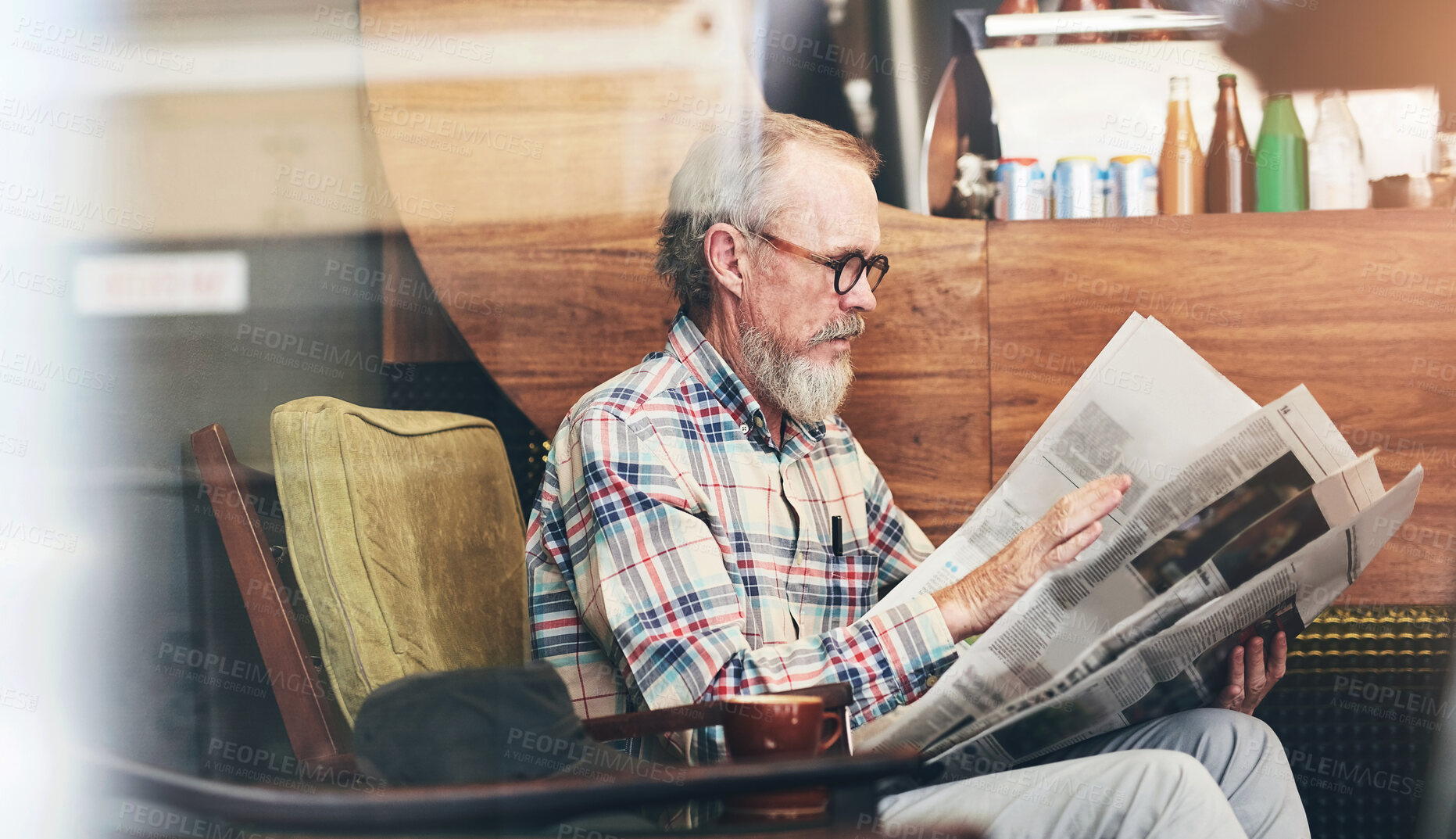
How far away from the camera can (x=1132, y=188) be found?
180 cm

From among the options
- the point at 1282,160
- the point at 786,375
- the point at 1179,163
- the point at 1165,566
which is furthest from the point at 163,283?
the point at 1282,160

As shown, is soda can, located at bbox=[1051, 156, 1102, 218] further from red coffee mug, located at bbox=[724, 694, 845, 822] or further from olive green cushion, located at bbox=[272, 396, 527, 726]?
red coffee mug, located at bbox=[724, 694, 845, 822]

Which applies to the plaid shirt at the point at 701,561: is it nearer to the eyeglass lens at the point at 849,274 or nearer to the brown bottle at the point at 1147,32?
the eyeglass lens at the point at 849,274

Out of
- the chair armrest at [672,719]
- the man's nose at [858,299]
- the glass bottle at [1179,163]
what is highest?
the glass bottle at [1179,163]

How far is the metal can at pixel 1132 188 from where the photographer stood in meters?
1.80

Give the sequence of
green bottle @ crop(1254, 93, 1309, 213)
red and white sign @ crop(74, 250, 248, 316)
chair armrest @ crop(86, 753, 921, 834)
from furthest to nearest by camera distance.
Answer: green bottle @ crop(1254, 93, 1309, 213)
red and white sign @ crop(74, 250, 248, 316)
chair armrest @ crop(86, 753, 921, 834)

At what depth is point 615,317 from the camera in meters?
1.79

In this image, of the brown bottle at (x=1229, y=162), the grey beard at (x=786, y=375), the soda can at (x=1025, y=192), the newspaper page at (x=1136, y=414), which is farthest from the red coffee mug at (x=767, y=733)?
the brown bottle at (x=1229, y=162)

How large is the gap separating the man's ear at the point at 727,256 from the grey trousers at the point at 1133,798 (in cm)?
70

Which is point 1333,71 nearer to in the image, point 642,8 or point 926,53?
point 926,53

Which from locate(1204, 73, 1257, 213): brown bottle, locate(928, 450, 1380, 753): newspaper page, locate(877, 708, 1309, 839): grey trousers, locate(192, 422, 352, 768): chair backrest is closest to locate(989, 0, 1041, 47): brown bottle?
locate(1204, 73, 1257, 213): brown bottle

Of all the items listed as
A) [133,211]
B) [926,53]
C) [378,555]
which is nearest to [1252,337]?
[926,53]

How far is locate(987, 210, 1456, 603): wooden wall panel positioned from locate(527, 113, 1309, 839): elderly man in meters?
0.37

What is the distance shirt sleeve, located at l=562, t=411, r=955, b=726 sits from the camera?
1.13m
